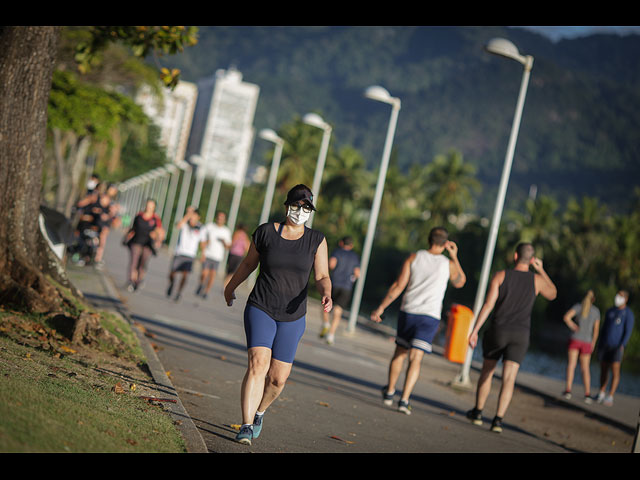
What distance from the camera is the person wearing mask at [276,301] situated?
247 inches

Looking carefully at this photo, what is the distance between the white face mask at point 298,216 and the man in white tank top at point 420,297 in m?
3.06

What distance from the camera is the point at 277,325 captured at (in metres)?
6.36

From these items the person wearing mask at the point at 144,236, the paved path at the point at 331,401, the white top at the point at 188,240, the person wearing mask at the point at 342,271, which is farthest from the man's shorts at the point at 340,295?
the person wearing mask at the point at 144,236

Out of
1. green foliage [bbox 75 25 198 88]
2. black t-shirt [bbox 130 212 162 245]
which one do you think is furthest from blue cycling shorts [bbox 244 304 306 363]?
black t-shirt [bbox 130 212 162 245]

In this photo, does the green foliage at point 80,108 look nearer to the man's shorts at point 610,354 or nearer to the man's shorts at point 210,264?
the man's shorts at point 210,264

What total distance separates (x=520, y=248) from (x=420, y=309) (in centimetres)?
122

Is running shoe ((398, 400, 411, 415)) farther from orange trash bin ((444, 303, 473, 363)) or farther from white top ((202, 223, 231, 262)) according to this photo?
white top ((202, 223, 231, 262))

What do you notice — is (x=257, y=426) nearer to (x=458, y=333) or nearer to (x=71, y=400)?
(x=71, y=400)

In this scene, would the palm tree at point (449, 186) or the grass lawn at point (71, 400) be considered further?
the palm tree at point (449, 186)

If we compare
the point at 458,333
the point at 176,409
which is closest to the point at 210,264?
the point at 458,333

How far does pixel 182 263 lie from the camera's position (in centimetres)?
1711

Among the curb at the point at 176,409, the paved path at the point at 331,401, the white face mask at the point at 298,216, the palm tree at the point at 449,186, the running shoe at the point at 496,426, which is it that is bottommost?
the paved path at the point at 331,401
